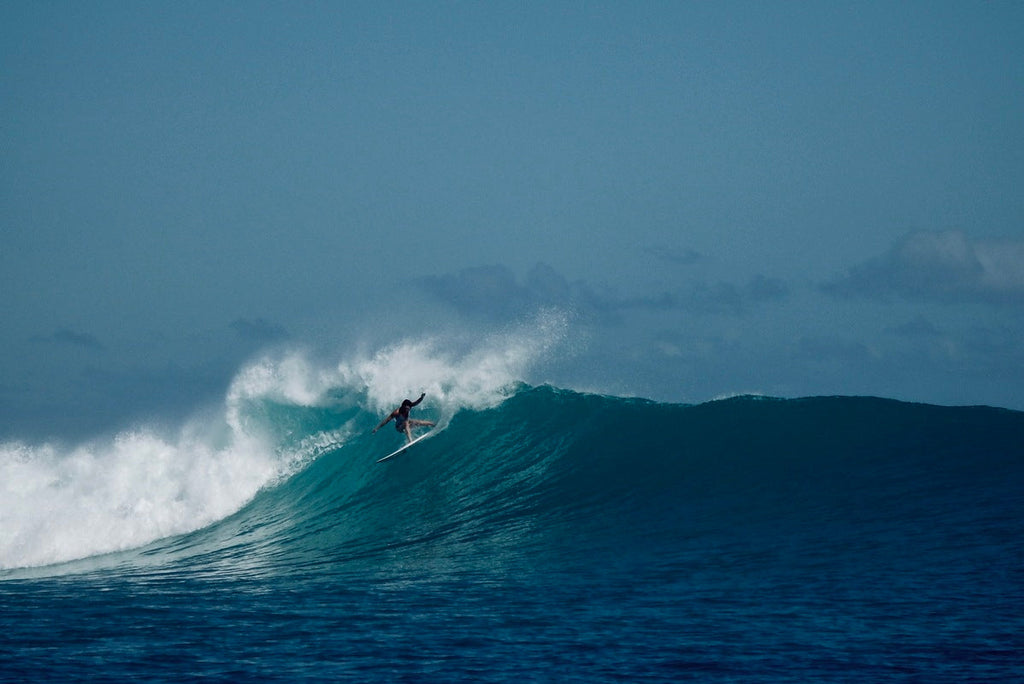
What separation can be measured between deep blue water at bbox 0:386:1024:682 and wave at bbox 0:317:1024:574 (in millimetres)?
56

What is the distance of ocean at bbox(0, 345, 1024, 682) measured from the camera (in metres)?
8.05

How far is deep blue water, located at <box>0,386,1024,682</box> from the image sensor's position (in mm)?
8023

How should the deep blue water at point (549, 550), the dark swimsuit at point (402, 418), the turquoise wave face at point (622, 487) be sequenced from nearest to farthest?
the deep blue water at point (549, 550) < the turquoise wave face at point (622, 487) < the dark swimsuit at point (402, 418)

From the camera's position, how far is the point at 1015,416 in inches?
687

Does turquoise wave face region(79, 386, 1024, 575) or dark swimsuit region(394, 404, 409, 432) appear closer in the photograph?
turquoise wave face region(79, 386, 1024, 575)

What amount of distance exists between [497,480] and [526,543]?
3531 millimetres

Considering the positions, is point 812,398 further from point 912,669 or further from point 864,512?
point 912,669

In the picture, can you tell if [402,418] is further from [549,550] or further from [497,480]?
[549,550]

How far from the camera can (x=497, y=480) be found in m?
16.4

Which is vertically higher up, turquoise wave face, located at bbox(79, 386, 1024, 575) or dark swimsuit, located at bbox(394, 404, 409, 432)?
dark swimsuit, located at bbox(394, 404, 409, 432)

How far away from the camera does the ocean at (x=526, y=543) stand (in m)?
8.05

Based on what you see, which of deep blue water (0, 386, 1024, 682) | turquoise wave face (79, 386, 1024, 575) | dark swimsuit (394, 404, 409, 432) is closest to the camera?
deep blue water (0, 386, 1024, 682)

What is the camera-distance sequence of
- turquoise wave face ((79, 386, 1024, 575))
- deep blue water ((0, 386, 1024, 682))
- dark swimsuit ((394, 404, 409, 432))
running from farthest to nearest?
1. dark swimsuit ((394, 404, 409, 432))
2. turquoise wave face ((79, 386, 1024, 575))
3. deep blue water ((0, 386, 1024, 682))

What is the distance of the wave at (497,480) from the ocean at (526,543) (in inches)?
2.5
